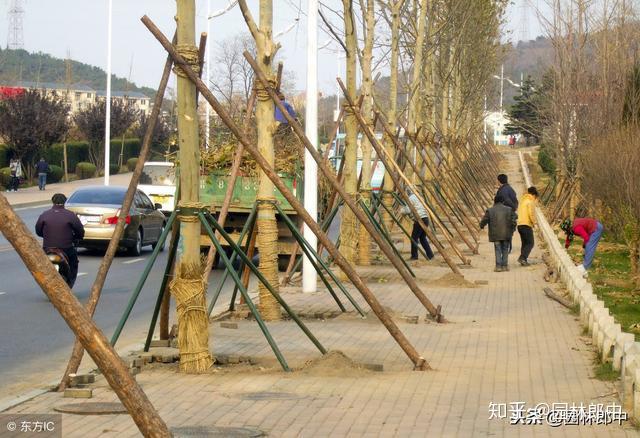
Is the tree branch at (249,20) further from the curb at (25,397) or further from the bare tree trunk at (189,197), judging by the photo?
the curb at (25,397)

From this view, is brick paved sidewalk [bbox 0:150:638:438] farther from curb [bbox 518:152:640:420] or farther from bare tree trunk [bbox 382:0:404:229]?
bare tree trunk [bbox 382:0:404:229]

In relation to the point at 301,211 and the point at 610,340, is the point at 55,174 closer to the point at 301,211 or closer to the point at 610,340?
the point at 301,211

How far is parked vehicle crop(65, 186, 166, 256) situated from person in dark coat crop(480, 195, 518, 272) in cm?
728

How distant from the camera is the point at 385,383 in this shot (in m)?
9.33

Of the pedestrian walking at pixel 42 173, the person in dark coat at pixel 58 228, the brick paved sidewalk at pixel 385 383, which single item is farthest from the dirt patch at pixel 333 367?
the pedestrian walking at pixel 42 173

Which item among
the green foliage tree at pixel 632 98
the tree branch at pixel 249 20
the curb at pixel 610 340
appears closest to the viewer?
the curb at pixel 610 340

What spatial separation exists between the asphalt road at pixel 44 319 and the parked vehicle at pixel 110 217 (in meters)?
0.55

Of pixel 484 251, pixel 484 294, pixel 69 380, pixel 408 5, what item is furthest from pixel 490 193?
pixel 69 380

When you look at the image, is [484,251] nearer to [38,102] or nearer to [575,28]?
[575,28]

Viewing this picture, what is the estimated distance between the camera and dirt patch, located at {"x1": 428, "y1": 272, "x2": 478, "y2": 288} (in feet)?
59.2

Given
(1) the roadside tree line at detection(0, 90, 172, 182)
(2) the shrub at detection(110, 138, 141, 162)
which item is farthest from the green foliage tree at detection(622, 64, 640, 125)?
(2) the shrub at detection(110, 138, 141, 162)

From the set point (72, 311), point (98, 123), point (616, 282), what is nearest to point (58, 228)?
point (616, 282)

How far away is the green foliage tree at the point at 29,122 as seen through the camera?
5178 cm

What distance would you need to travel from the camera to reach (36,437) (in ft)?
23.4
